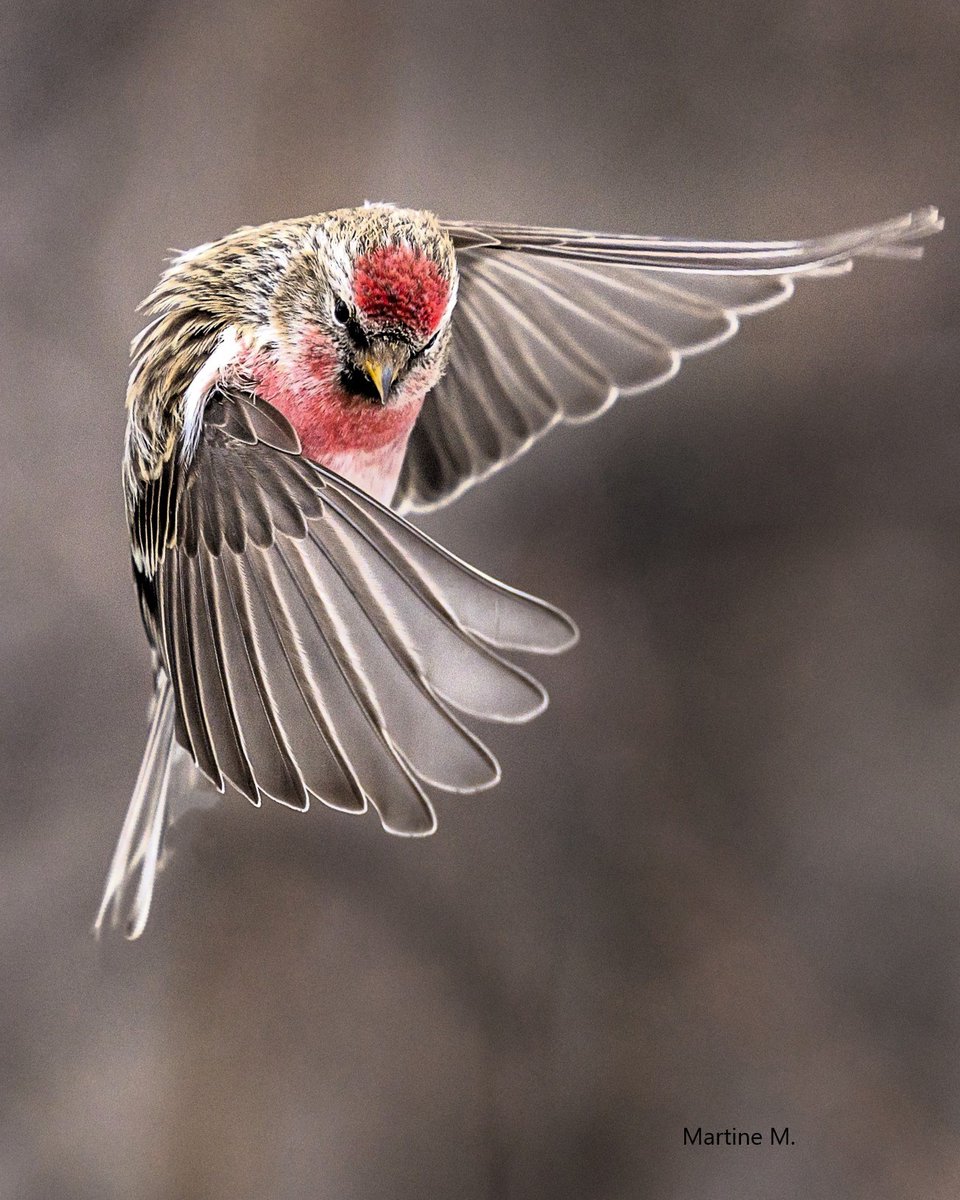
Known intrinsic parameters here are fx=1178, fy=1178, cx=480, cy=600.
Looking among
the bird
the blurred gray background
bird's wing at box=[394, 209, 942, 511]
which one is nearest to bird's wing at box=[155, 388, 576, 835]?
the bird

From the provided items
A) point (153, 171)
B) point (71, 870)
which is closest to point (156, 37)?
point (153, 171)

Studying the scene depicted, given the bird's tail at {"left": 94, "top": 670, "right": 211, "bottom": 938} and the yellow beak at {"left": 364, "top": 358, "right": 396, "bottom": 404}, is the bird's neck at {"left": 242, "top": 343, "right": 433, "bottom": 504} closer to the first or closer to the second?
the yellow beak at {"left": 364, "top": 358, "right": 396, "bottom": 404}

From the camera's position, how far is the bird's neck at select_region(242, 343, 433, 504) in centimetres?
44

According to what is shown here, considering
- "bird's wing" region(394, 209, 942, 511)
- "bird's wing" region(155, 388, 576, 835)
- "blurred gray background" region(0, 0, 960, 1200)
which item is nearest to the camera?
"bird's wing" region(155, 388, 576, 835)

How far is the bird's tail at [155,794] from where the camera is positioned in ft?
1.69

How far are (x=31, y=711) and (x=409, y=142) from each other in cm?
43

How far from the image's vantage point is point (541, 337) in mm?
540

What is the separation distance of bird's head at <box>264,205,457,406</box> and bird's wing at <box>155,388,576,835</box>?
0.04 metres

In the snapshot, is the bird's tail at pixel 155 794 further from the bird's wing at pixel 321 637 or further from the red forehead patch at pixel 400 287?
the red forehead patch at pixel 400 287

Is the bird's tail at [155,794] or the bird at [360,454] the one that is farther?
the bird's tail at [155,794]

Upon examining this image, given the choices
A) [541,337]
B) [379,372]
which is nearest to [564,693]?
[541,337]

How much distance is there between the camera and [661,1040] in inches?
33.1

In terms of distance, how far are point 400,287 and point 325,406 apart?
0.06m

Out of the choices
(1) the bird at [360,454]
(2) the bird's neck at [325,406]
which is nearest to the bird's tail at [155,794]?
(1) the bird at [360,454]
